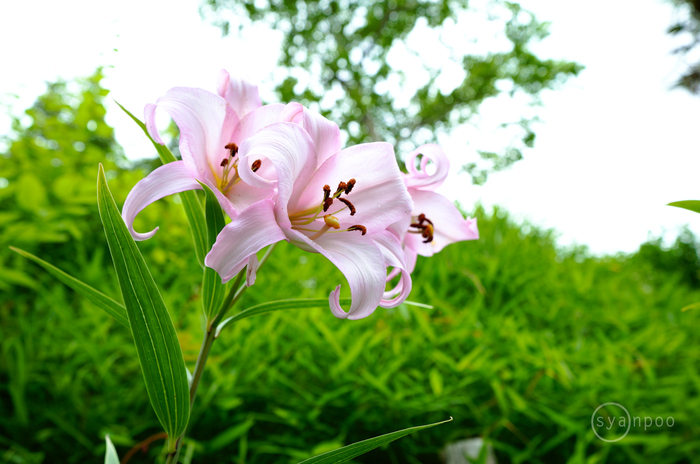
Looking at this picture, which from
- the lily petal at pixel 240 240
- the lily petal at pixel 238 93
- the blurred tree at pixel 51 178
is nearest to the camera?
the lily petal at pixel 240 240

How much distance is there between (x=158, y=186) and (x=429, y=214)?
0.93 ft

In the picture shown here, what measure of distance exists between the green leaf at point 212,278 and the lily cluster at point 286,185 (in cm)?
2

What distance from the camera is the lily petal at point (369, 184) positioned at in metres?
0.40

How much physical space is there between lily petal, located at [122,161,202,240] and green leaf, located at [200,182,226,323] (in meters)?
0.03

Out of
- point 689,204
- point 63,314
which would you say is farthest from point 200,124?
point 63,314

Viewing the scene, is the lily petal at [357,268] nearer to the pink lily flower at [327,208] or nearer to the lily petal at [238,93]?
the pink lily flower at [327,208]

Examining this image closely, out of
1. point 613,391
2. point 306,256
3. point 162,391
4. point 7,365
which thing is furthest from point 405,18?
point 162,391

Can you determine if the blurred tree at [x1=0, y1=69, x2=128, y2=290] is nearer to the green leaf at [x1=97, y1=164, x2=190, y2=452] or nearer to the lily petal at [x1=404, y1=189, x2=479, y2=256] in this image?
the green leaf at [x1=97, y1=164, x2=190, y2=452]

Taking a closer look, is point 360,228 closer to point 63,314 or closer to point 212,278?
point 212,278

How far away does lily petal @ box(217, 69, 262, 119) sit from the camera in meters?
0.42

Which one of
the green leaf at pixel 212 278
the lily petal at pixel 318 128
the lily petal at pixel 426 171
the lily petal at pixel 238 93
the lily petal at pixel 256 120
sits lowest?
the green leaf at pixel 212 278

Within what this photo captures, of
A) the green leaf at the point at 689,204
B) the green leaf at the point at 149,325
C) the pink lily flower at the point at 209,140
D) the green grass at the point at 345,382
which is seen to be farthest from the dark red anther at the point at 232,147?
the green grass at the point at 345,382

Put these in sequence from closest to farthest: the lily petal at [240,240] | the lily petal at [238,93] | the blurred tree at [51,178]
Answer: the lily petal at [240,240]
the lily petal at [238,93]
the blurred tree at [51,178]

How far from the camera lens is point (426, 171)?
476 millimetres
